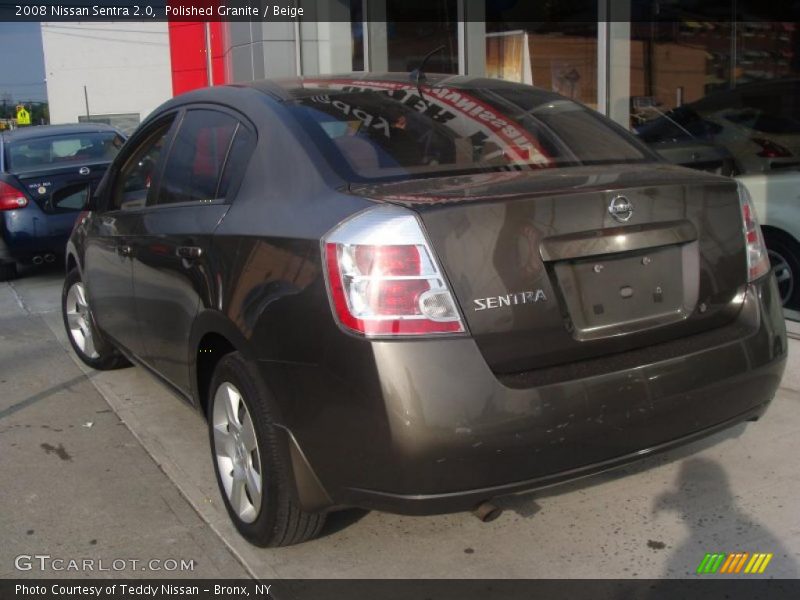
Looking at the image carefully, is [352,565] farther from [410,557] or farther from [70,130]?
[70,130]

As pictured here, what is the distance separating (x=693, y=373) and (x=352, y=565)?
137cm

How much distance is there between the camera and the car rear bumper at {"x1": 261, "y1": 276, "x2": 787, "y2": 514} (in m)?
2.55

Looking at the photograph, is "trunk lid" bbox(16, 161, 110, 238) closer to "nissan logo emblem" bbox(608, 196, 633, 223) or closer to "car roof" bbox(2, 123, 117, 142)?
"car roof" bbox(2, 123, 117, 142)

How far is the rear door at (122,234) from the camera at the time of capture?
427 centimetres

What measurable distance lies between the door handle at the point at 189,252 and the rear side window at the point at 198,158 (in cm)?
21

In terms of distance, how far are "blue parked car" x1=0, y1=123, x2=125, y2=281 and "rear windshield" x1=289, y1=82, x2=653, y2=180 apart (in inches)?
223

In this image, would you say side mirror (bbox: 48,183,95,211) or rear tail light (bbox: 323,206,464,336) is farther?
side mirror (bbox: 48,183,95,211)

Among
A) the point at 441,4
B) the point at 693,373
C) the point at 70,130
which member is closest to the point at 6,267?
the point at 70,130

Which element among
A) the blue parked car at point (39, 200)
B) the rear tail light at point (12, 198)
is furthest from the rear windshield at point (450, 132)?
the rear tail light at point (12, 198)

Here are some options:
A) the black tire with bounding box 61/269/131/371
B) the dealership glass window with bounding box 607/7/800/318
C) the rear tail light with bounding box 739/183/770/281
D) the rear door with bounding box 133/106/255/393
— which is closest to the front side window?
the rear door with bounding box 133/106/255/393

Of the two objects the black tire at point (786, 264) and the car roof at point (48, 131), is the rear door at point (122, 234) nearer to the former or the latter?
the black tire at point (786, 264)

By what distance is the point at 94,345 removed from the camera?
18.1 ft

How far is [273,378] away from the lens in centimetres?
293

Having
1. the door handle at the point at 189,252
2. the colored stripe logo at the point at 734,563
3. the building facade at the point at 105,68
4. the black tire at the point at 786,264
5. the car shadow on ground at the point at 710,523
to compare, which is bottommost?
the colored stripe logo at the point at 734,563
